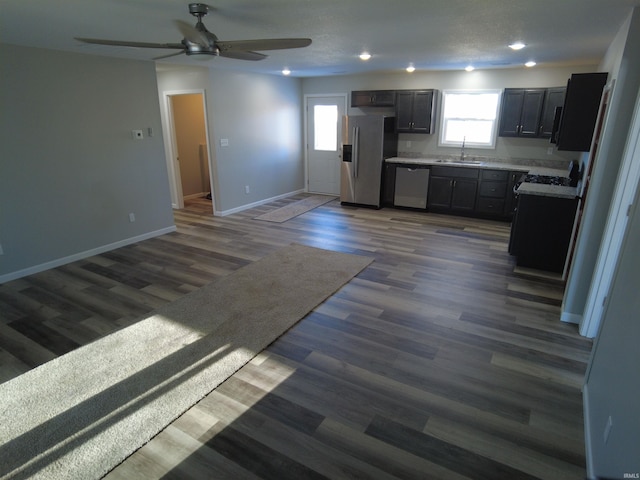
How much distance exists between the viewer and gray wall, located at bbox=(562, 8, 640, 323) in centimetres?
253

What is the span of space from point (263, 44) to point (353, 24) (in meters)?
1.03

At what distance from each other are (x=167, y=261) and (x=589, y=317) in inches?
170

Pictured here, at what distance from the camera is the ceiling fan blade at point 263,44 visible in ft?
7.73

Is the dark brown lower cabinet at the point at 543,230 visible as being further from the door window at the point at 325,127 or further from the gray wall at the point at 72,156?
→ the gray wall at the point at 72,156

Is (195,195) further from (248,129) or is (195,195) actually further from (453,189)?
(453,189)

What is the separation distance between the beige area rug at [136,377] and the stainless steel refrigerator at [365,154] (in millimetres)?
3465

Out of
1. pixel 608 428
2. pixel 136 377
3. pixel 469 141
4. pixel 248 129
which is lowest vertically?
pixel 136 377

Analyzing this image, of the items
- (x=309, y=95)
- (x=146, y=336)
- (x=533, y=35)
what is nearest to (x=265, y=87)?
(x=309, y=95)

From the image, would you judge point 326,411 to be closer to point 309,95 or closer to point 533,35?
point 533,35

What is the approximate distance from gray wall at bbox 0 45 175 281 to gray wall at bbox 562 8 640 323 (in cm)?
513

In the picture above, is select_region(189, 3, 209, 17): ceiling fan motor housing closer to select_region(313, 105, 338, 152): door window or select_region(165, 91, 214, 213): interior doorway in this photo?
select_region(165, 91, 214, 213): interior doorway

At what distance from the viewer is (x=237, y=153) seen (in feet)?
21.4

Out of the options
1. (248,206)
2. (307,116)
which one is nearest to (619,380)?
(248,206)

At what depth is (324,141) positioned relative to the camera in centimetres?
798
